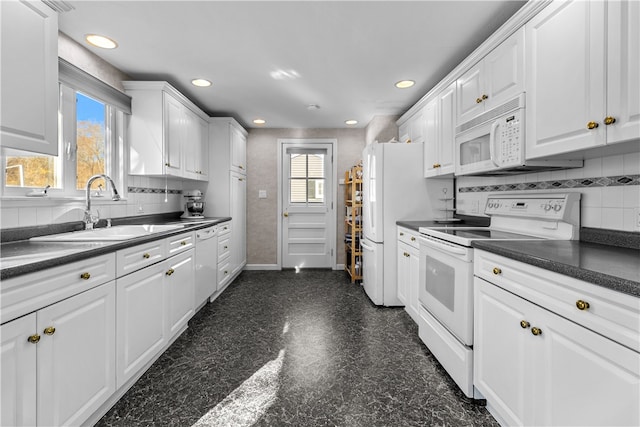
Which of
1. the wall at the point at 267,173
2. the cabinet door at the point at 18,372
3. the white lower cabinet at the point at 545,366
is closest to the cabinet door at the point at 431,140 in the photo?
the white lower cabinet at the point at 545,366

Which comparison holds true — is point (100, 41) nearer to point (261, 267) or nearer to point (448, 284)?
point (448, 284)

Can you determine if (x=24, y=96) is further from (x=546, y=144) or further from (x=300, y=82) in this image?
(x=546, y=144)

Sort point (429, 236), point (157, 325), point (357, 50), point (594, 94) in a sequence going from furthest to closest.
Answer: point (357, 50), point (429, 236), point (157, 325), point (594, 94)

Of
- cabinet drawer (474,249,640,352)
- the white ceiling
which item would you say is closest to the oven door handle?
cabinet drawer (474,249,640,352)

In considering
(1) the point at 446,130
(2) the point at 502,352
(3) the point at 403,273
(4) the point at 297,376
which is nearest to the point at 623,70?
(2) the point at 502,352

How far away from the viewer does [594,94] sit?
4.15 feet

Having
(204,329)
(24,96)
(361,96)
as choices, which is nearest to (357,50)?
(361,96)

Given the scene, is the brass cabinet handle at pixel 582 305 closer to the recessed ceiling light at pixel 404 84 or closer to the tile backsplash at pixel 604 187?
the tile backsplash at pixel 604 187

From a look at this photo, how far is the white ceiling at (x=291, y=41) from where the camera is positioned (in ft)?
5.97

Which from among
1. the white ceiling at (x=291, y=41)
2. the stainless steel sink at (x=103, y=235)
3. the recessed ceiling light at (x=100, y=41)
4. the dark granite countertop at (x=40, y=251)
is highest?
the white ceiling at (x=291, y=41)

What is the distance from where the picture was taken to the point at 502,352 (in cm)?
137

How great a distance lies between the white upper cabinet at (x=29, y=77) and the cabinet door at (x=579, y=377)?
7.97 feet

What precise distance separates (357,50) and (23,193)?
247 centimetres

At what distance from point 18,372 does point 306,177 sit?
404 cm
